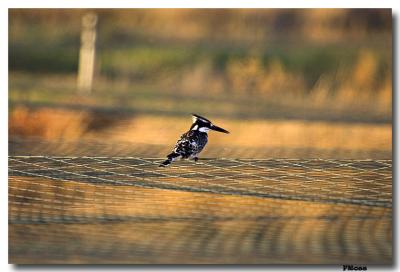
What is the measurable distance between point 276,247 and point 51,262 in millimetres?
1134

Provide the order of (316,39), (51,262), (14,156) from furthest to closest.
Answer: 1. (316,39)
2. (14,156)
3. (51,262)

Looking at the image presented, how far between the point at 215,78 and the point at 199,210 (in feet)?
3.56

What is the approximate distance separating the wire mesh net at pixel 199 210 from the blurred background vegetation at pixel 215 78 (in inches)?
11.5

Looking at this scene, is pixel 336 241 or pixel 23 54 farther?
pixel 23 54

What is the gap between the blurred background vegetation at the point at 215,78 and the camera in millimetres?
5605

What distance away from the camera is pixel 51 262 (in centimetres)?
511

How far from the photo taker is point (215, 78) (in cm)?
626

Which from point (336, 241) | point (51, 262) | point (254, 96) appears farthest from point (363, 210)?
point (51, 262)

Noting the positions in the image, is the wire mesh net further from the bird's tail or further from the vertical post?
the vertical post

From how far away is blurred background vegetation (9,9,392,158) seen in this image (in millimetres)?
5605

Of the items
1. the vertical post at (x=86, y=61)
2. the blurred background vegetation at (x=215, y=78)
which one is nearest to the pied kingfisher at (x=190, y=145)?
the blurred background vegetation at (x=215, y=78)

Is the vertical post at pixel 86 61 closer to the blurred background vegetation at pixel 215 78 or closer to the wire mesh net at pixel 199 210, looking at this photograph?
the blurred background vegetation at pixel 215 78

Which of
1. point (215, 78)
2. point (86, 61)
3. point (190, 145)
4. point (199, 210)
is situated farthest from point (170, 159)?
point (86, 61)
